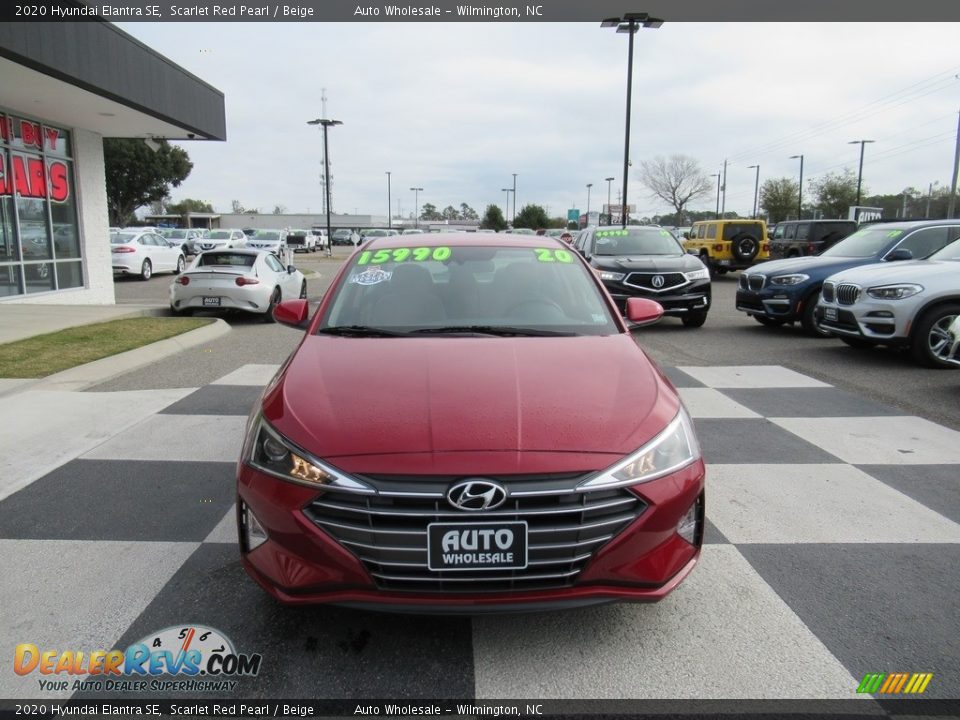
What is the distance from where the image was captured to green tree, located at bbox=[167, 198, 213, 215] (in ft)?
381

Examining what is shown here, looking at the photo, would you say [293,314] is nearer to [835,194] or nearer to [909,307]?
[909,307]

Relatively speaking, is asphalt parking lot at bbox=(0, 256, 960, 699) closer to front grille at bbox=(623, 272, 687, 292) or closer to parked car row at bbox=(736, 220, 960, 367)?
parked car row at bbox=(736, 220, 960, 367)

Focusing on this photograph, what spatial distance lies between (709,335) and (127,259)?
1842 cm

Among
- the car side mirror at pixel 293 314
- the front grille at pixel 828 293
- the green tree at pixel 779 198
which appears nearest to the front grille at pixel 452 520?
the car side mirror at pixel 293 314

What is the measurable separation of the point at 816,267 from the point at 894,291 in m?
2.70

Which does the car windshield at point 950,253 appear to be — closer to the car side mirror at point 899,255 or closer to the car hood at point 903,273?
the car hood at point 903,273

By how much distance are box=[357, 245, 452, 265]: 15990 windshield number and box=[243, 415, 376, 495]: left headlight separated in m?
1.72

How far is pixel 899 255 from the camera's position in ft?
31.6

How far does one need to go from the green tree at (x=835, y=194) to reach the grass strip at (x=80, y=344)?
65.3 metres

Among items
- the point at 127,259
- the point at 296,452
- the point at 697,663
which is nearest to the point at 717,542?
the point at 697,663

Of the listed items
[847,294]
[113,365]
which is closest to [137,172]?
[113,365]

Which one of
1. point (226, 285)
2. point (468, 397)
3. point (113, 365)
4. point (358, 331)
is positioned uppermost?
point (358, 331)

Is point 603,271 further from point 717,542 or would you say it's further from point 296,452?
point 296,452

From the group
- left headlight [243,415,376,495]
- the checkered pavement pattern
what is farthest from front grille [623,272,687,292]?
left headlight [243,415,376,495]
